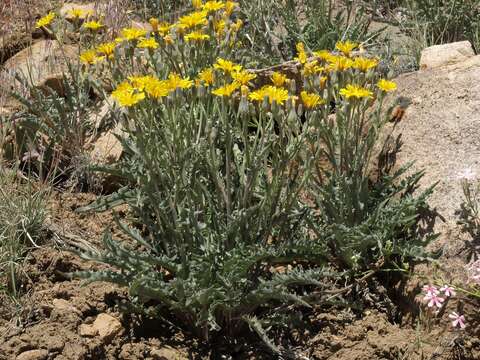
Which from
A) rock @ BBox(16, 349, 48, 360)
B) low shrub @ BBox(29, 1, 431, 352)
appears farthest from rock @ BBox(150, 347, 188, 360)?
rock @ BBox(16, 349, 48, 360)

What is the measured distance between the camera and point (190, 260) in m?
3.02

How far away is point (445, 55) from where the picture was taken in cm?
404

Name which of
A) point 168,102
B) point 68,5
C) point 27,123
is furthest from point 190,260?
point 68,5

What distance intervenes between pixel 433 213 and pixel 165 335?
138 cm

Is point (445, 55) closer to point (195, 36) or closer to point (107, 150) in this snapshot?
point (195, 36)

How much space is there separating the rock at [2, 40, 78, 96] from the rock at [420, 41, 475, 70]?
2.18 metres

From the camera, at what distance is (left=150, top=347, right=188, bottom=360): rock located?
2863 millimetres

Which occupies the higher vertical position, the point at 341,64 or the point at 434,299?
the point at 341,64

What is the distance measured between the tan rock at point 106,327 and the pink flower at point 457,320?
1.41 meters

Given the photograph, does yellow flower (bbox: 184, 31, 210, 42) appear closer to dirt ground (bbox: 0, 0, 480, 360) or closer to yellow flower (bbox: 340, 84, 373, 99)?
yellow flower (bbox: 340, 84, 373, 99)

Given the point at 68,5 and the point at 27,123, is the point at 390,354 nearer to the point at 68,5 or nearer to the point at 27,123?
the point at 27,123

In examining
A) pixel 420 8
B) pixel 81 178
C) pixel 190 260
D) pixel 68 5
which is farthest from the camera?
pixel 68 5

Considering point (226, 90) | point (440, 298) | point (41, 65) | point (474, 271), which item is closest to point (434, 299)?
point (440, 298)

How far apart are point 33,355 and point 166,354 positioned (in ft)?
1.75
